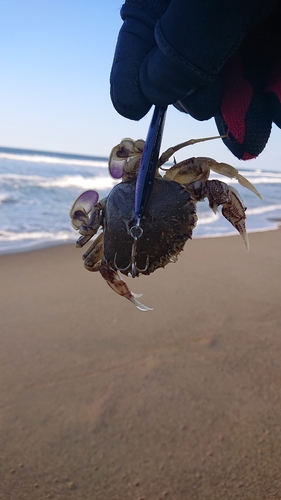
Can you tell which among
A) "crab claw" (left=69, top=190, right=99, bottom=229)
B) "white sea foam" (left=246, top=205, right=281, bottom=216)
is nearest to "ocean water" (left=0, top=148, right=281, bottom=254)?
"white sea foam" (left=246, top=205, right=281, bottom=216)

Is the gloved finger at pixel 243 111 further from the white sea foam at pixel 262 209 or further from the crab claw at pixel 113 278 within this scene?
the white sea foam at pixel 262 209

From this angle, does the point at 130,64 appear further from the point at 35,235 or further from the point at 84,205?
the point at 35,235

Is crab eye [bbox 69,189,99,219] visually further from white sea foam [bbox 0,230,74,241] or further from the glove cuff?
white sea foam [bbox 0,230,74,241]

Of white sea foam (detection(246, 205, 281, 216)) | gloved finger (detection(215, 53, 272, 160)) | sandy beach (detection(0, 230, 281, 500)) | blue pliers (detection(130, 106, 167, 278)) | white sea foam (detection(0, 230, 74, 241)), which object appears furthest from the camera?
white sea foam (detection(246, 205, 281, 216))

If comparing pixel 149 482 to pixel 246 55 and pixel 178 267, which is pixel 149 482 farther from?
pixel 178 267

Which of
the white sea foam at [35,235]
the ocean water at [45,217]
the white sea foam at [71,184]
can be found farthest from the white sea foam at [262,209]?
the white sea foam at [35,235]

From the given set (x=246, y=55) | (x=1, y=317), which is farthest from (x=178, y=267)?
(x=246, y=55)

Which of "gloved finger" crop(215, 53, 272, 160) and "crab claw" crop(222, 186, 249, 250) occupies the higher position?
"gloved finger" crop(215, 53, 272, 160)

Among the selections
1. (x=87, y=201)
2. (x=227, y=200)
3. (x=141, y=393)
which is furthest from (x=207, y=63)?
(x=141, y=393)
